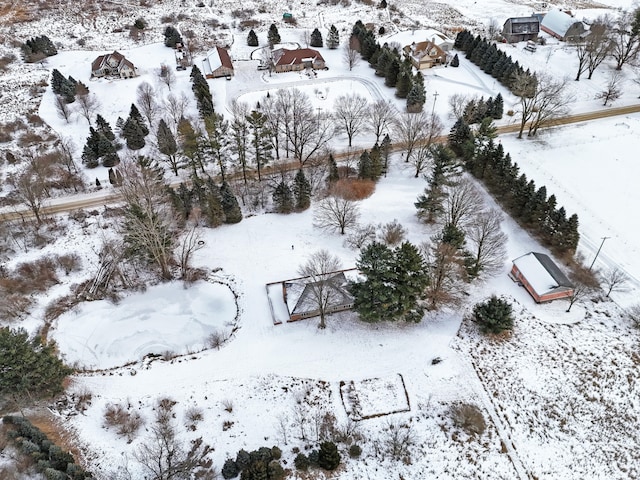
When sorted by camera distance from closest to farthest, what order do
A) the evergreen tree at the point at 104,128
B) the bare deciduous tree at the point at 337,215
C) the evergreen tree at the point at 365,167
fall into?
the bare deciduous tree at the point at 337,215, the evergreen tree at the point at 365,167, the evergreen tree at the point at 104,128

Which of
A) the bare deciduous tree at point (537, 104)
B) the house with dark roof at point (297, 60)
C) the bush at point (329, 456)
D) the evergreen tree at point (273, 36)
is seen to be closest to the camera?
the bush at point (329, 456)

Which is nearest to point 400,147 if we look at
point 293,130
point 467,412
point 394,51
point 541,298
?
point 293,130

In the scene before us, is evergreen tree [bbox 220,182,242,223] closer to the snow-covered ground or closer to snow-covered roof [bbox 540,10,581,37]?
the snow-covered ground

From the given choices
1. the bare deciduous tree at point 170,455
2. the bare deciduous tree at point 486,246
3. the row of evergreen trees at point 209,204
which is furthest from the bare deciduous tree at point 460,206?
the bare deciduous tree at point 170,455

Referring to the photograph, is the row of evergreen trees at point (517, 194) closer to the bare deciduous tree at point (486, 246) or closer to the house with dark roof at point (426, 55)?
the bare deciduous tree at point (486, 246)

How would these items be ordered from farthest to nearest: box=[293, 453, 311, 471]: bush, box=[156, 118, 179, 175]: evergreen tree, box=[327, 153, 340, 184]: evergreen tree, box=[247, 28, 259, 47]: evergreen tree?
box=[247, 28, 259, 47]: evergreen tree, box=[156, 118, 179, 175]: evergreen tree, box=[327, 153, 340, 184]: evergreen tree, box=[293, 453, 311, 471]: bush

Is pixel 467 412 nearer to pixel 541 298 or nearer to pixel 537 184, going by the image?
pixel 541 298

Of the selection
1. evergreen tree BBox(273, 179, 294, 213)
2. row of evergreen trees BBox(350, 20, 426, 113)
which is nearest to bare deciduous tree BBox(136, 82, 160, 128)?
evergreen tree BBox(273, 179, 294, 213)
